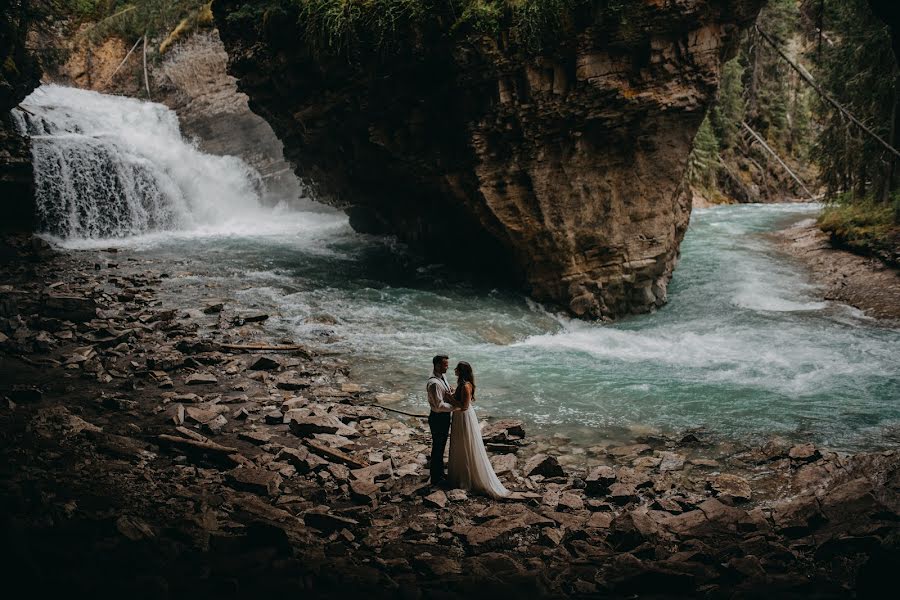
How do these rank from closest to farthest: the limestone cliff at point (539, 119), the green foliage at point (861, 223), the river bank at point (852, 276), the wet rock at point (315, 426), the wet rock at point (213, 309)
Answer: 1. the wet rock at point (315, 426)
2. the limestone cliff at point (539, 119)
3. the wet rock at point (213, 309)
4. the river bank at point (852, 276)
5. the green foliage at point (861, 223)

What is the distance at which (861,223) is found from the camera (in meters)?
17.1

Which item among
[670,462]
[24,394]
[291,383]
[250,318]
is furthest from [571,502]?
[250,318]

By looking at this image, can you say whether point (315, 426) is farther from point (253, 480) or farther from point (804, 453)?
point (804, 453)

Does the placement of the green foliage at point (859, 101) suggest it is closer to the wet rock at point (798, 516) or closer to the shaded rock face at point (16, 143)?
the wet rock at point (798, 516)

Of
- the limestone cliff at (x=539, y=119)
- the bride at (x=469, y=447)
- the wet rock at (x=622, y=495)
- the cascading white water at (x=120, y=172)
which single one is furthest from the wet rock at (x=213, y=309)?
the cascading white water at (x=120, y=172)

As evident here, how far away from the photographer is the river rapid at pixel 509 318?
8.40 meters

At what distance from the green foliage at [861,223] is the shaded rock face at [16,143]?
22629 millimetres

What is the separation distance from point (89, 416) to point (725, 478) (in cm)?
668

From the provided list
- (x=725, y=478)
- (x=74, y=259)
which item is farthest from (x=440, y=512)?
(x=74, y=259)

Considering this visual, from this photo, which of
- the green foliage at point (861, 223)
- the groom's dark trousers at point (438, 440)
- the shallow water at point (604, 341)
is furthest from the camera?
the green foliage at point (861, 223)

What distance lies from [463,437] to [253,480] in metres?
1.96

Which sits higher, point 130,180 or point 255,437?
point 130,180

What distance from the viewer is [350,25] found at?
1209cm

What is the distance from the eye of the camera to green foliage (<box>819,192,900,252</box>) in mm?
15913
